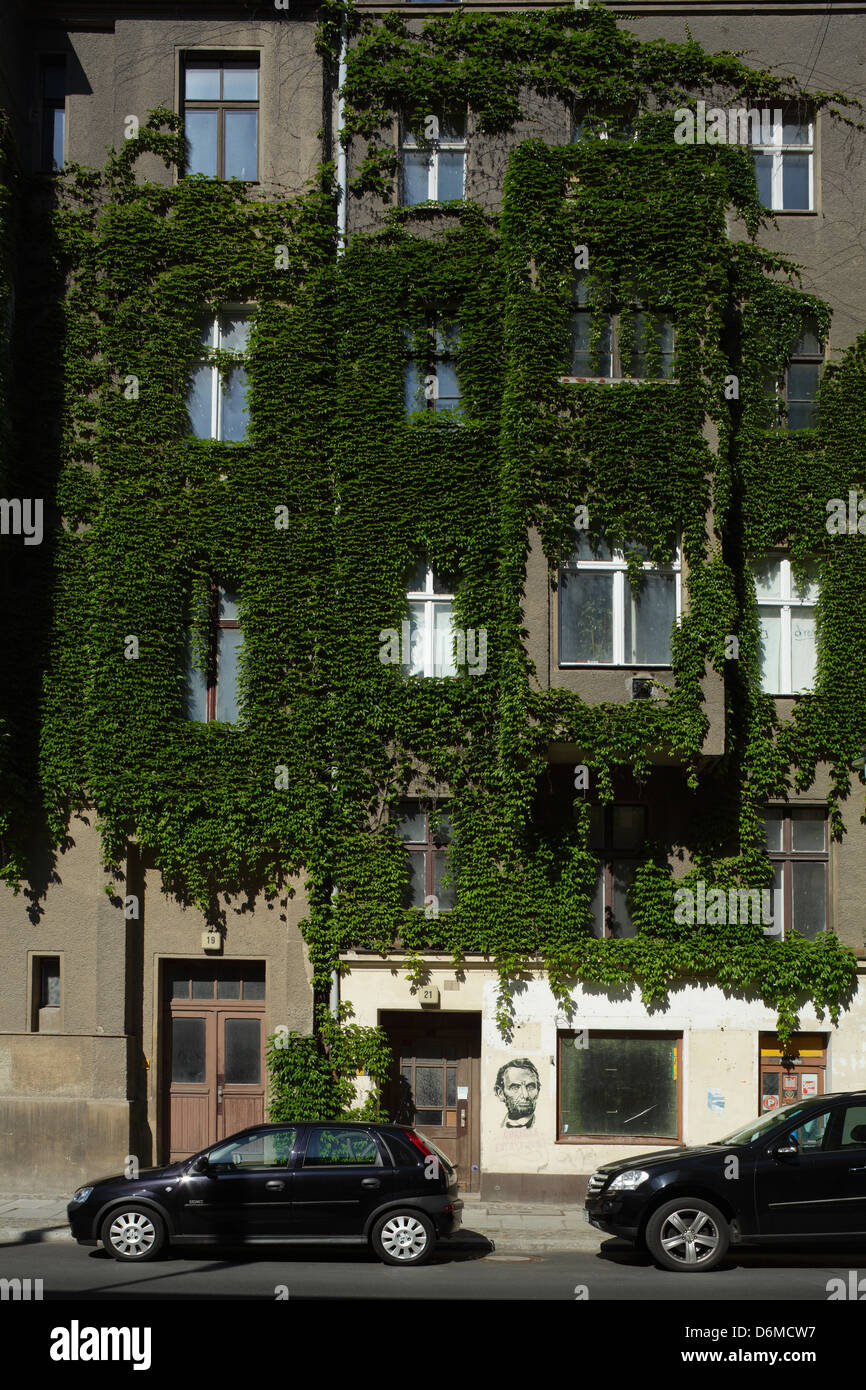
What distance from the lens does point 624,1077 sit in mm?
18672

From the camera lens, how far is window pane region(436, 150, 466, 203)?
20453mm

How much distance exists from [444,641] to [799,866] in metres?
6.20

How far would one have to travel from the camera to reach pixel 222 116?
67.5ft

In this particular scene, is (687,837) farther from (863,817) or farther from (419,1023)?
(419,1023)

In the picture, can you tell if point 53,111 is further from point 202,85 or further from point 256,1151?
point 256,1151

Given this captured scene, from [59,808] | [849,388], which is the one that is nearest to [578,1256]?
[59,808]

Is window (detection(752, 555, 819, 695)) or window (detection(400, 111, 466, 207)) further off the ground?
window (detection(400, 111, 466, 207))

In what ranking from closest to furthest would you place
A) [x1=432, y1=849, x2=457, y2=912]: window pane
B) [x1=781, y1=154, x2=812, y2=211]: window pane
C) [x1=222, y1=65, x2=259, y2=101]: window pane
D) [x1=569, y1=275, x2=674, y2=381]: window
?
[x1=569, y1=275, x2=674, y2=381]: window → [x1=432, y1=849, x2=457, y2=912]: window pane → [x1=781, y1=154, x2=812, y2=211]: window pane → [x1=222, y1=65, x2=259, y2=101]: window pane

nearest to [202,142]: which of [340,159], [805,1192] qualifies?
[340,159]

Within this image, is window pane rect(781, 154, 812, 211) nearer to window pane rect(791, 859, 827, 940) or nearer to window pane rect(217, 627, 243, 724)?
window pane rect(791, 859, 827, 940)

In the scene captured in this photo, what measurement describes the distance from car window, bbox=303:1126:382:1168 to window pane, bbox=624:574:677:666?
7.69 metres

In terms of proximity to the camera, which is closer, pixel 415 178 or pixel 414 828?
pixel 414 828

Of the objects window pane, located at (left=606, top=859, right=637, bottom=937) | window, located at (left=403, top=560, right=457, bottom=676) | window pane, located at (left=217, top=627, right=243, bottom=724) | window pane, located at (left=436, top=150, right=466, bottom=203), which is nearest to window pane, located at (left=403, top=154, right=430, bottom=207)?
window pane, located at (left=436, top=150, right=466, bottom=203)

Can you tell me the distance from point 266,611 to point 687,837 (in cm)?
703
